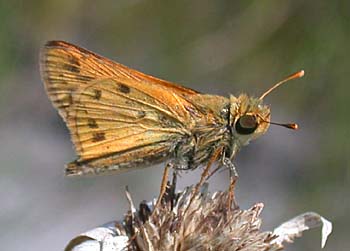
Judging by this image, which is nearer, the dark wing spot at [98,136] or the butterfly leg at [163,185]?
the butterfly leg at [163,185]

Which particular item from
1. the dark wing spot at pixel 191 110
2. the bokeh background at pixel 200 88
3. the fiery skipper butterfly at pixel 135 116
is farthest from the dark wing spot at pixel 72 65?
the bokeh background at pixel 200 88

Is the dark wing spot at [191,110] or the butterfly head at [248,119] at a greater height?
the dark wing spot at [191,110]

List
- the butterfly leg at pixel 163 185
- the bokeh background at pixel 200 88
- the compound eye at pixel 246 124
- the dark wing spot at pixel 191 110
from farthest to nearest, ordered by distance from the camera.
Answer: the bokeh background at pixel 200 88 → the dark wing spot at pixel 191 110 → the compound eye at pixel 246 124 → the butterfly leg at pixel 163 185

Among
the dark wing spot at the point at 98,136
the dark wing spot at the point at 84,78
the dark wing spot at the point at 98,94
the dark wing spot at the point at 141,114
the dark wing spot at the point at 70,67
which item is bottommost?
the dark wing spot at the point at 98,136

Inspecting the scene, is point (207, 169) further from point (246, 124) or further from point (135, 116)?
point (135, 116)

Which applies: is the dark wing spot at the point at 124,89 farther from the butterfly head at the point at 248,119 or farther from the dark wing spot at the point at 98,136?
the butterfly head at the point at 248,119

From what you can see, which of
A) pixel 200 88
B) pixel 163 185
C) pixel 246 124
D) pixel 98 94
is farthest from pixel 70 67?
Answer: pixel 200 88

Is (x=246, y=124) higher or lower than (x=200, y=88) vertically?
lower

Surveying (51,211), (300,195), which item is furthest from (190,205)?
(300,195)
